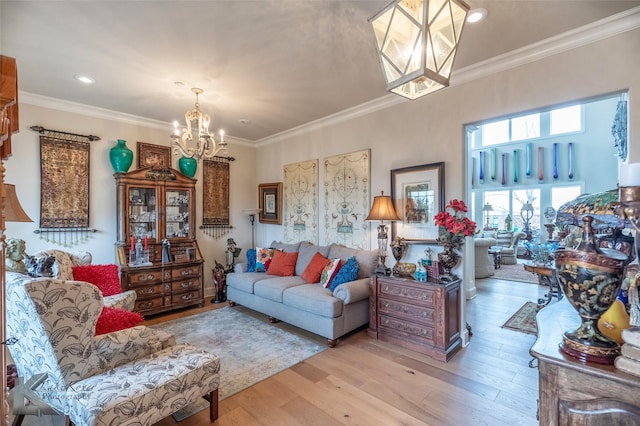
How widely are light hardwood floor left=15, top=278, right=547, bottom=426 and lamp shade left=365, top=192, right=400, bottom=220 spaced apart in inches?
55.2

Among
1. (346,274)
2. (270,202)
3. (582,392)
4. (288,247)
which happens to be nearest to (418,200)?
(346,274)

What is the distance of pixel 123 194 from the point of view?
4.07m

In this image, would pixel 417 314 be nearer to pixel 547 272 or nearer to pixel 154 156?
pixel 547 272

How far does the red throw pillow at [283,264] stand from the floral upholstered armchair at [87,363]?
7.85 ft

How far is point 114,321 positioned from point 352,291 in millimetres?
2164

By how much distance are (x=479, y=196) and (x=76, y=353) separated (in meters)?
12.1

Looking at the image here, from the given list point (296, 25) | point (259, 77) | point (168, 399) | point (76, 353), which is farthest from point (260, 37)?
point (168, 399)

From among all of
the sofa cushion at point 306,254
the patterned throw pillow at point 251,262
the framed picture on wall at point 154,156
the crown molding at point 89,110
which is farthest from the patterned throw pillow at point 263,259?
the crown molding at point 89,110

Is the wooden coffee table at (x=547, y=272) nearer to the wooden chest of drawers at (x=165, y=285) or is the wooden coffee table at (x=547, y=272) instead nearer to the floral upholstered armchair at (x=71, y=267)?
the wooden chest of drawers at (x=165, y=285)

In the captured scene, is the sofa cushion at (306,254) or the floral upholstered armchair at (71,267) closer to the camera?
the floral upholstered armchair at (71,267)

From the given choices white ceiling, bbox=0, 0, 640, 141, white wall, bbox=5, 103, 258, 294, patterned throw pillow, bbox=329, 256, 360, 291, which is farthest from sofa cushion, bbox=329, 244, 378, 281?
white wall, bbox=5, 103, 258, 294

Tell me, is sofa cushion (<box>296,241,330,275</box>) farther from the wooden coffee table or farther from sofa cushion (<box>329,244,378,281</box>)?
the wooden coffee table

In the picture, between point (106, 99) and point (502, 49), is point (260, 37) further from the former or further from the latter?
point (106, 99)

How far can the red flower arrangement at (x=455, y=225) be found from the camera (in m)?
2.88
